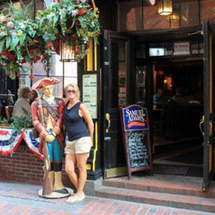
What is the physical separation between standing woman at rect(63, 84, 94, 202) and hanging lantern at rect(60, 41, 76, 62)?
63cm

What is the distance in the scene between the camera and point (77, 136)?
5102 millimetres

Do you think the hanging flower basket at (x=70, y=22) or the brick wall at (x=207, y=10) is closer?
the hanging flower basket at (x=70, y=22)

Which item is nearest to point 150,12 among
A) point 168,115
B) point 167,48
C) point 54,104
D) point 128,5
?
point 128,5

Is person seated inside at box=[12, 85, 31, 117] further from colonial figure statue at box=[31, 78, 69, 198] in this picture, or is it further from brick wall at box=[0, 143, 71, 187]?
colonial figure statue at box=[31, 78, 69, 198]

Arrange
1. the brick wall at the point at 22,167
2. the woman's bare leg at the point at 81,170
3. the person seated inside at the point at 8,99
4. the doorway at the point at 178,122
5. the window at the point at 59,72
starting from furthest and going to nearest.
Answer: the person seated inside at the point at 8,99 → the doorway at the point at 178,122 → the window at the point at 59,72 → the brick wall at the point at 22,167 → the woman's bare leg at the point at 81,170

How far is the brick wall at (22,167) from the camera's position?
6.12 metres

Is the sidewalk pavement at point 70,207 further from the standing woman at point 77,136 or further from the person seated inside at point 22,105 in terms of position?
the person seated inside at point 22,105

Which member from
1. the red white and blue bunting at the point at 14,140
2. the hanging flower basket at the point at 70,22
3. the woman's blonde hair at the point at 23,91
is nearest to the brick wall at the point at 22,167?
the red white and blue bunting at the point at 14,140

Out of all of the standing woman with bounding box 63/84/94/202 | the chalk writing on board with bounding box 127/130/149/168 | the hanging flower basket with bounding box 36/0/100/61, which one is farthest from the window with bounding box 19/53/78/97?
the chalk writing on board with bounding box 127/130/149/168

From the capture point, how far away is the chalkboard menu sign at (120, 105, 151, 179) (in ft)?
19.0

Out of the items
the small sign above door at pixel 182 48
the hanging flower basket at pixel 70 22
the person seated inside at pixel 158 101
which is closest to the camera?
the hanging flower basket at pixel 70 22

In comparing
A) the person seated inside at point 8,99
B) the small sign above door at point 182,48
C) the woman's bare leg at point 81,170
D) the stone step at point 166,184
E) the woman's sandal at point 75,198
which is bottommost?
the woman's sandal at point 75,198

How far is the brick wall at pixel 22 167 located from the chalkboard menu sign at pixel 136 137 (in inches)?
63.6

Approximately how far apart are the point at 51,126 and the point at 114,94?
4.21 feet
